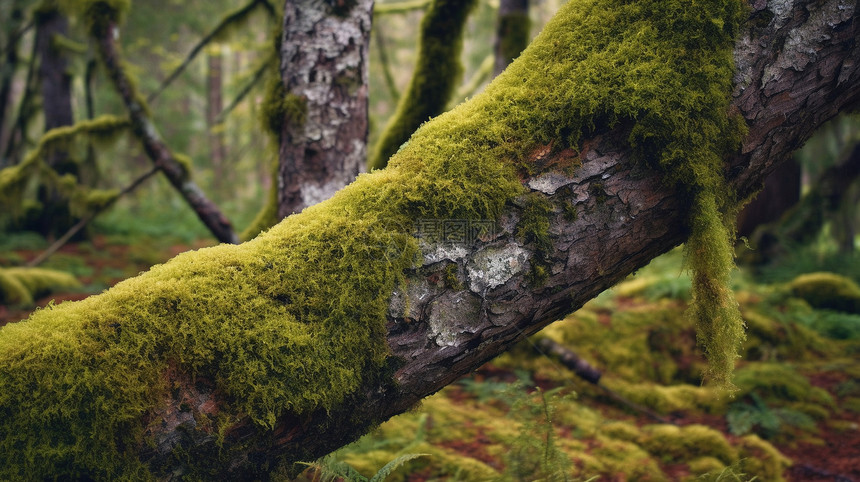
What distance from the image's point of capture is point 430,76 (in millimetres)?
4074

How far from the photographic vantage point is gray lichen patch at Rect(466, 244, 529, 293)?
1.86m

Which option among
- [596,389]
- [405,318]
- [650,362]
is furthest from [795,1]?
[650,362]

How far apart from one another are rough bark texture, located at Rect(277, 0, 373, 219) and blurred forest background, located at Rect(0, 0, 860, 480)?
468 millimetres

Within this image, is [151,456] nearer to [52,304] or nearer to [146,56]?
[52,304]

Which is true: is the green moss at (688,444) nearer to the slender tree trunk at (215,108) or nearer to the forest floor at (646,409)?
the forest floor at (646,409)

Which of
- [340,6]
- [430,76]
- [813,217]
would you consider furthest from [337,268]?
[813,217]

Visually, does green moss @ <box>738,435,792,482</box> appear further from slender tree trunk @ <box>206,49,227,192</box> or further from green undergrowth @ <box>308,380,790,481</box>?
slender tree trunk @ <box>206,49,227,192</box>

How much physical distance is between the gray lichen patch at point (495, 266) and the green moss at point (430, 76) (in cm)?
229

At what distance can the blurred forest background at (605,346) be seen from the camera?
11.3ft

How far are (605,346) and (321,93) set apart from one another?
404 cm

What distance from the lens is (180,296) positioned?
5.80ft

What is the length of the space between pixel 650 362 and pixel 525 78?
4359mm

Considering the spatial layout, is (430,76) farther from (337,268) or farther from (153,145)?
(337,268)

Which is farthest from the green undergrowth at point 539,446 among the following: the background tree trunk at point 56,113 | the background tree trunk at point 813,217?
the background tree trunk at point 56,113
